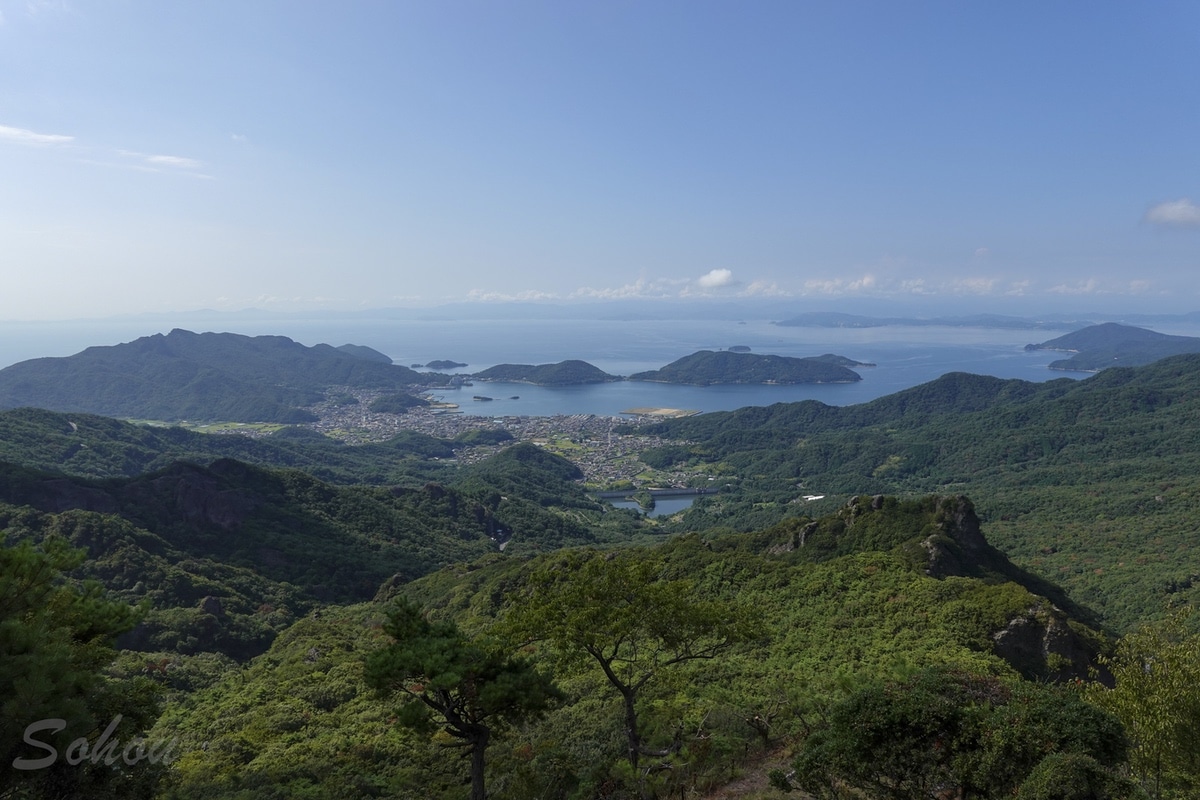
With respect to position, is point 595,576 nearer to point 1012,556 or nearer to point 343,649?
point 343,649

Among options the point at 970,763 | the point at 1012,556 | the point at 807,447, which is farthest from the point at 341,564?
the point at 807,447

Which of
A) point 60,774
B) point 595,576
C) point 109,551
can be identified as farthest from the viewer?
point 109,551

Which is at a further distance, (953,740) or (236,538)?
(236,538)

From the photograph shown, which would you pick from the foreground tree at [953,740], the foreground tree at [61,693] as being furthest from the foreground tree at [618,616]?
the foreground tree at [61,693]

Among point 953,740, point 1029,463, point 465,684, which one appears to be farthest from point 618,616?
point 1029,463

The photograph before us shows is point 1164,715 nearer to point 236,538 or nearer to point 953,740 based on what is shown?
point 953,740

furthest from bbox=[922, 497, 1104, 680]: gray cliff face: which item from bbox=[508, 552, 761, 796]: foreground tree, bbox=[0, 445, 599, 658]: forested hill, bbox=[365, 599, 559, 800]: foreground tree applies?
bbox=[0, 445, 599, 658]: forested hill

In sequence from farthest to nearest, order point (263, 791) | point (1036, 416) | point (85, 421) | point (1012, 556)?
point (1036, 416) → point (85, 421) → point (1012, 556) → point (263, 791)
